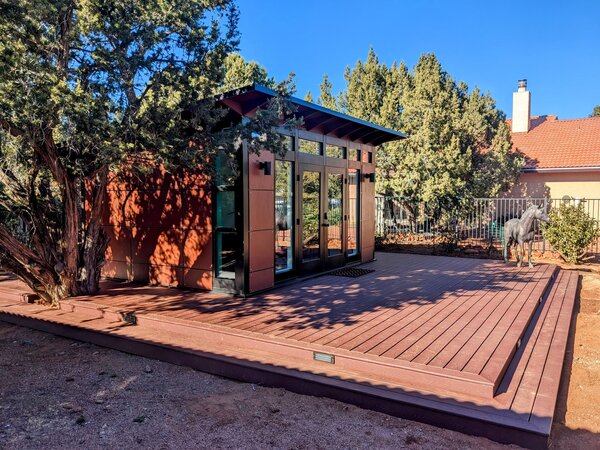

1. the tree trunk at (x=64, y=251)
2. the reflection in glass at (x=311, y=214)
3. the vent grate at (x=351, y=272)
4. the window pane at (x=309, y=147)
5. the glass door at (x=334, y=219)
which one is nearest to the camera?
the tree trunk at (x=64, y=251)

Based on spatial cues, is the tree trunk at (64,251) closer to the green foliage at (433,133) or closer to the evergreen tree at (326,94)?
the green foliage at (433,133)

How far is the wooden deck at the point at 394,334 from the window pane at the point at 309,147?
223cm

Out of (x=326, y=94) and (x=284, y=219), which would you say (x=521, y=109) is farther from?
(x=284, y=219)

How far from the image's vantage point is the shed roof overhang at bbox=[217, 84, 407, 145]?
17.5ft

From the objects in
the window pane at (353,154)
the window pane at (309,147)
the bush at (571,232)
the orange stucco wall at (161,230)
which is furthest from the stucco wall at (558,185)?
the orange stucco wall at (161,230)

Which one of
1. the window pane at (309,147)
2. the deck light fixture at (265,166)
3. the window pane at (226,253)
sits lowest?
the window pane at (226,253)

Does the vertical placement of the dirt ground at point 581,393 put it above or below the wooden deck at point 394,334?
below

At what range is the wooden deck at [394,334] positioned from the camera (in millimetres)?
3057

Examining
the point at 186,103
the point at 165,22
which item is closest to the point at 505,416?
the point at 186,103

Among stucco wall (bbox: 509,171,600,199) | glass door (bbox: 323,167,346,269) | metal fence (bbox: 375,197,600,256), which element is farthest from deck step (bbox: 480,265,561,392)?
stucco wall (bbox: 509,171,600,199)

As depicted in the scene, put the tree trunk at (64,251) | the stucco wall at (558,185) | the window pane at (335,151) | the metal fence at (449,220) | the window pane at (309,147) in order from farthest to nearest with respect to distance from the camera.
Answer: the stucco wall at (558,185), the metal fence at (449,220), the window pane at (335,151), the window pane at (309,147), the tree trunk at (64,251)

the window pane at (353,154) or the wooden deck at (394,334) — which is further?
the window pane at (353,154)

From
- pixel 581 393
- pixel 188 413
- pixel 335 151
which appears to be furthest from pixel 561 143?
pixel 188 413

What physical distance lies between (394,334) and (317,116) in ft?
13.4
